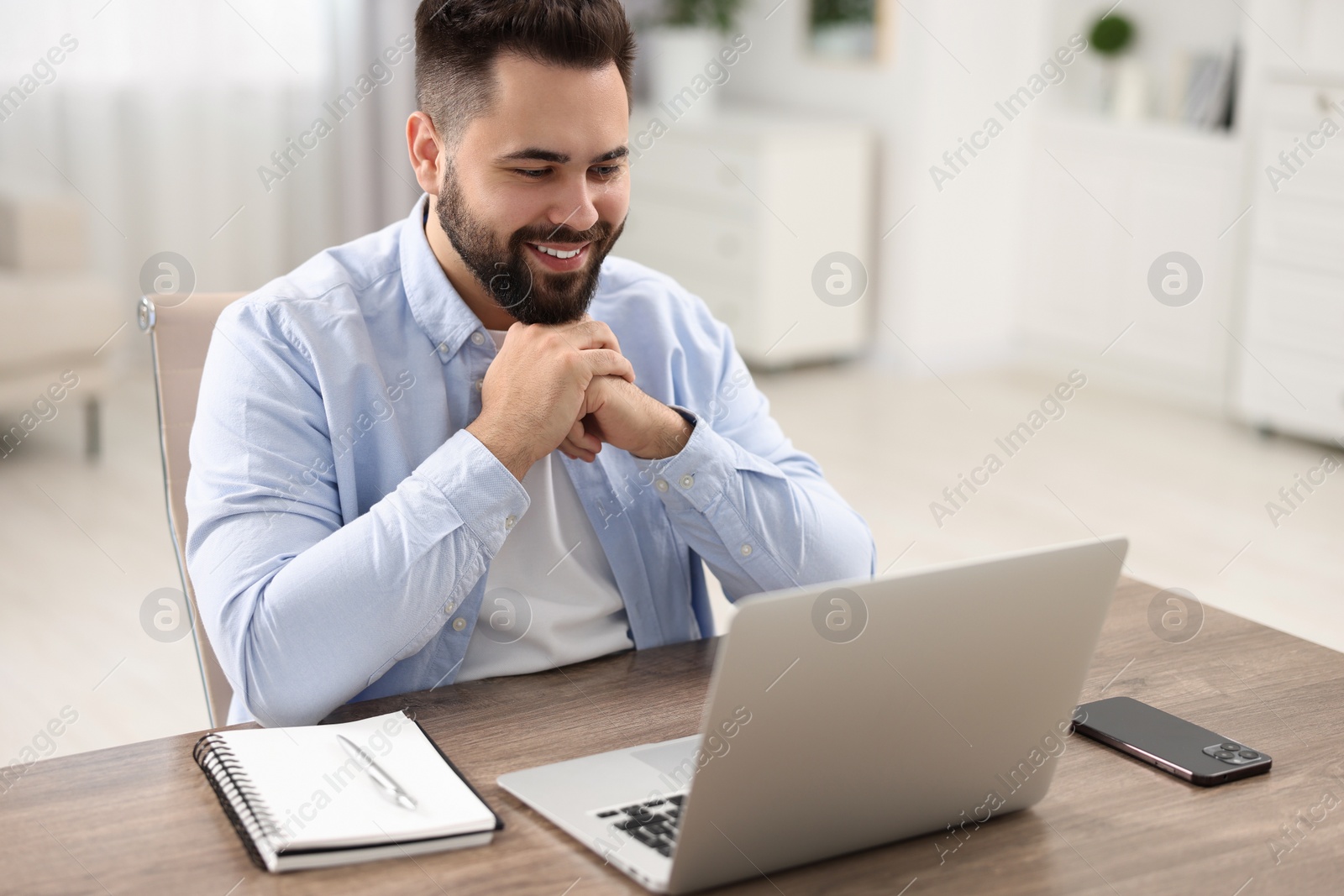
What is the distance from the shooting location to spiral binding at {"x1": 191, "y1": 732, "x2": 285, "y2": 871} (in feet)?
2.89

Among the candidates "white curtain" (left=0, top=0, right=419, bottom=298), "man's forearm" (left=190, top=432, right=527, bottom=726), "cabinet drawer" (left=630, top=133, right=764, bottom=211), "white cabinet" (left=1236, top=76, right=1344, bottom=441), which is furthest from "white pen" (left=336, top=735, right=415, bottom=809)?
"white curtain" (left=0, top=0, right=419, bottom=298)

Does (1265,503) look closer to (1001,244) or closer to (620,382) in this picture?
(1001,244)

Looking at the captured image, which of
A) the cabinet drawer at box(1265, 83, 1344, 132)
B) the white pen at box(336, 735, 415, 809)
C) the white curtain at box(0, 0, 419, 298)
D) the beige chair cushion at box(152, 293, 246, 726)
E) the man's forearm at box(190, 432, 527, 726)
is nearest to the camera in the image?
the white pen at box(336, 735, 415, 809)

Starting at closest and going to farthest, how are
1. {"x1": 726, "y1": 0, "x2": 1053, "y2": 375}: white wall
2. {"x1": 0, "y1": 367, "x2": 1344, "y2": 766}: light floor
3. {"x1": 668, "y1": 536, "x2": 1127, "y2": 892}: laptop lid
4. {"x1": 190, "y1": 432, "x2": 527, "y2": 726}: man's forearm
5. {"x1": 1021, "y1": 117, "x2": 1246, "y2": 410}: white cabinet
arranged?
{"x1": 668, "y1": 536, "x2": 1127, "y2": 892}: laptop lid → {"x1": 190, "y1": 432, "x2": 527, "y2": 726}: man's forearm → {"x1": 0, "y1": 367, "x2": 1344, "y2": 766}: light floor → {"x1": 1021, "y1": 117, "x2": 1246, "y2": 410}: white cabinet → {"x1": 726, "y1": 0, "x2": 1053, "y2": 375}: white wall

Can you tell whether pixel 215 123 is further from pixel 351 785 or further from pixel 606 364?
pixel 351 785

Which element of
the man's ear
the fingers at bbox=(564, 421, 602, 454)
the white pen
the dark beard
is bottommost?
the white pen

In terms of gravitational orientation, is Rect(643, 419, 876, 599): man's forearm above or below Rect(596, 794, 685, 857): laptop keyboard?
above

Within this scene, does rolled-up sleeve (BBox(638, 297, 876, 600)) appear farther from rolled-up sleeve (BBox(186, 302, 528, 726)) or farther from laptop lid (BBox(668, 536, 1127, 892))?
laptop lid (BBox(668, 536, 1127, 892))

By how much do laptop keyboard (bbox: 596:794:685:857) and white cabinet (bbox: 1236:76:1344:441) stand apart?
3765 mm

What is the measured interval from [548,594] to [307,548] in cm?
25

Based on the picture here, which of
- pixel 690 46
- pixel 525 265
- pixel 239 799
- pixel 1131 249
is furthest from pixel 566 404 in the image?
pixel 690 46

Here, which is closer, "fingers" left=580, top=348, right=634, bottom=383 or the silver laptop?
the silver laptop

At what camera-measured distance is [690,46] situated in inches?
210

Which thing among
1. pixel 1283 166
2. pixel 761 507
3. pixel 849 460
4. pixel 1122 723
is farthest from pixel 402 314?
pixel 1283 166
